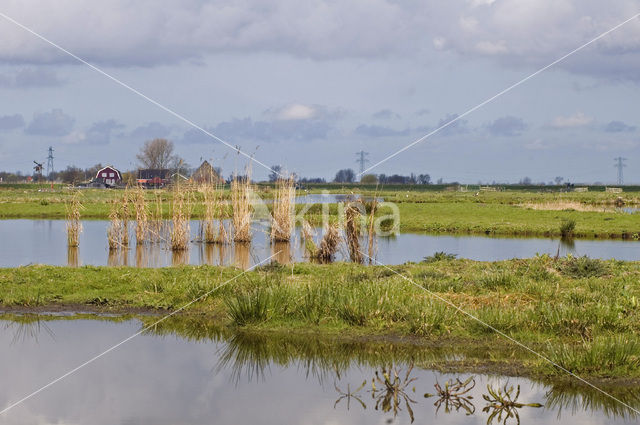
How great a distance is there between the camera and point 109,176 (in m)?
102

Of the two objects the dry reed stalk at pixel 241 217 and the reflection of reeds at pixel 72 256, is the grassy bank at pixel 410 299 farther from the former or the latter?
the dry reed stalk at pixel 241 217

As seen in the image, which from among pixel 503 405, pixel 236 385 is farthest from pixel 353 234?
pixel 503 405

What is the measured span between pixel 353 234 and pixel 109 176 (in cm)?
8589

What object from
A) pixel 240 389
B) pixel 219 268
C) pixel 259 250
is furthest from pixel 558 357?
pixel 259 250

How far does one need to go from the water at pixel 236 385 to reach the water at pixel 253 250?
350 inches

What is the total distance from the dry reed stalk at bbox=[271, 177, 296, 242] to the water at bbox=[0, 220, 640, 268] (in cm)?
44

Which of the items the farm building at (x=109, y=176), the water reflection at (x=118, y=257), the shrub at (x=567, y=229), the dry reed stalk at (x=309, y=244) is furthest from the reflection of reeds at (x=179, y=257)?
the farm building at (x=109, y=176)

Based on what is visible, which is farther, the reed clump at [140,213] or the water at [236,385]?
the reed clump at [140,213]

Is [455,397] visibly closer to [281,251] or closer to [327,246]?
[327,246]

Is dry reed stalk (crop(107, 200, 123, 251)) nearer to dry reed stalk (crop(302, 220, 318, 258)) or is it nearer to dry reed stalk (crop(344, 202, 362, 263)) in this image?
dry reed stalk (crop(302, 220, 318, 258))

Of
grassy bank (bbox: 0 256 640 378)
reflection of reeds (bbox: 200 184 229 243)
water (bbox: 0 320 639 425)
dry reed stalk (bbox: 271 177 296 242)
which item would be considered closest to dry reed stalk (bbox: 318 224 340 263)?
dry reed stalk (bbox: 271 177 296 242)

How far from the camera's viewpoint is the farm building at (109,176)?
101225 mm

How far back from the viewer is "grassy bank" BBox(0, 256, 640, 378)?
10.9 metres

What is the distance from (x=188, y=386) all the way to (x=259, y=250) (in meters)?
16.2
